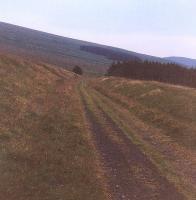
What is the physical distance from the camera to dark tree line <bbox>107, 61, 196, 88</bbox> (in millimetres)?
87938

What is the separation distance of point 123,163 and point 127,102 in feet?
79.7

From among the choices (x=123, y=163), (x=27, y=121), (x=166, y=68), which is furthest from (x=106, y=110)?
(x=166, y=68)

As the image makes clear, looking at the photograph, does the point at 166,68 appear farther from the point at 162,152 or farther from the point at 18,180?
the point at 18,180

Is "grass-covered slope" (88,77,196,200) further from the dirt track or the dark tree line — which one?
the dark tree line

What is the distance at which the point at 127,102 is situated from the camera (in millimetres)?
40562

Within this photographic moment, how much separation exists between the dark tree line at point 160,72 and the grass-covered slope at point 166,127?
40.7 metres

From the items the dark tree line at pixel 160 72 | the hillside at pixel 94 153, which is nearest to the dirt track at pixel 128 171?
the hillside at pixel 94 153

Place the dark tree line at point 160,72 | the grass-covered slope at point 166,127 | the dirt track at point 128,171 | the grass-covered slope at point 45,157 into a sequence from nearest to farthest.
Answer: the grass-covered slope at point 45,157
the dirt track at point 128,171
the grass-covered slope at point 166,127
the dark tree line at point 160,72

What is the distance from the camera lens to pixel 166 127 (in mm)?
26891

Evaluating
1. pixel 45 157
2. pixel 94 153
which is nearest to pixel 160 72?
pixel 94 153

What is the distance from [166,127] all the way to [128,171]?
1202 centimetres

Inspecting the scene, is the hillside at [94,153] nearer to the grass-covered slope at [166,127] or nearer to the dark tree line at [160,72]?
the grass-covered slope at [166,127]

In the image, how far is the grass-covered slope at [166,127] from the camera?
16.3 m

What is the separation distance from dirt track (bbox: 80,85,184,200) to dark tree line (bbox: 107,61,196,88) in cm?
6073
